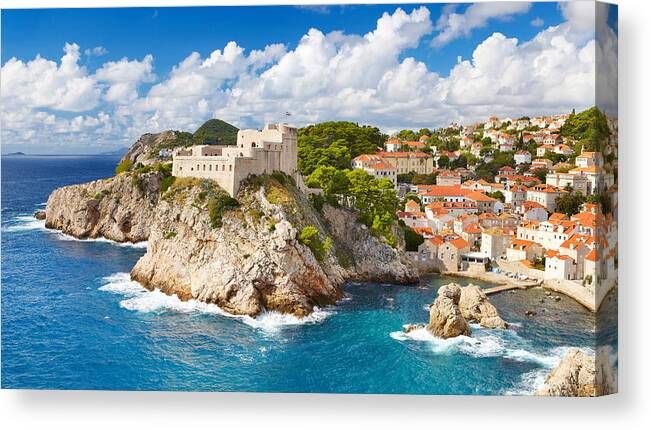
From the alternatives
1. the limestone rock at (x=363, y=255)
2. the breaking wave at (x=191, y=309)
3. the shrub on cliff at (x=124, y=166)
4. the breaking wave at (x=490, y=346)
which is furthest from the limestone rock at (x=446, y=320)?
the shrub on cliff at (x=124, y=166)

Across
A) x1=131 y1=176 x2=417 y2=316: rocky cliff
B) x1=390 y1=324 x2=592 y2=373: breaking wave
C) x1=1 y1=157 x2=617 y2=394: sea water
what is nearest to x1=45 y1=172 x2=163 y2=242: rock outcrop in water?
x1=1 y1=157 x2=617 y2=394: sea water

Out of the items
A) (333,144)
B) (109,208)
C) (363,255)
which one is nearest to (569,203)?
(363,255)

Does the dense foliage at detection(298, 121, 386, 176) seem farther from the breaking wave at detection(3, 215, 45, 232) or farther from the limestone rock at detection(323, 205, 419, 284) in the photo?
the breaking wave at detection(3, 215, 45, 232)

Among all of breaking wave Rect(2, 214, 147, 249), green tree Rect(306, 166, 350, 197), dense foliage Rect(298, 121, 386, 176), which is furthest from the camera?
dense foliage Rect(298, 121, 386, 176)

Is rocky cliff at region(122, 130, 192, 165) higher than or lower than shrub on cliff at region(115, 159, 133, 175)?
higher

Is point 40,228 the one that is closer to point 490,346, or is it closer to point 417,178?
point 417,178

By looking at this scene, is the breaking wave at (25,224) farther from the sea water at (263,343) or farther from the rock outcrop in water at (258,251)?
the rock outcrop in water at (258,251)
